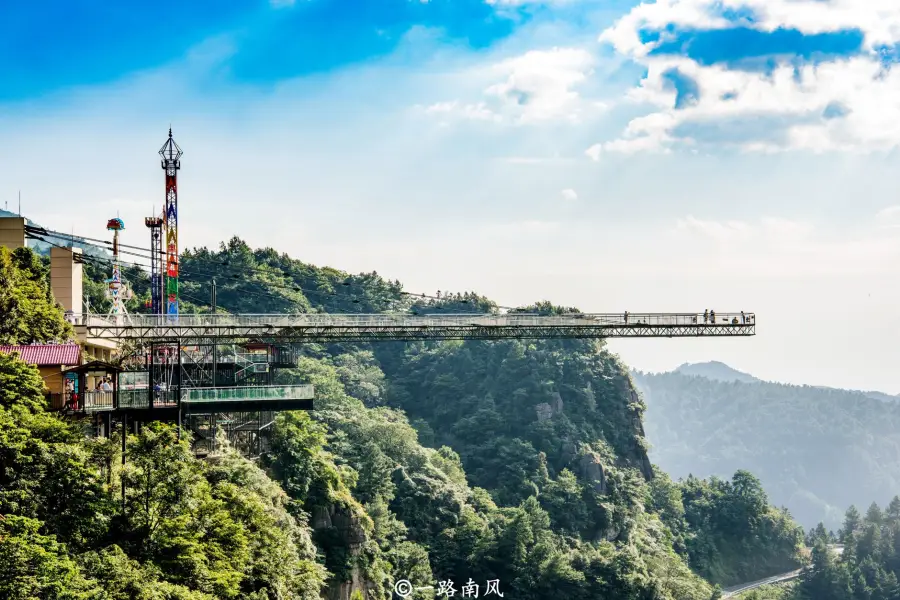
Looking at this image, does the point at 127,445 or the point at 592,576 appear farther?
the point at 592,576

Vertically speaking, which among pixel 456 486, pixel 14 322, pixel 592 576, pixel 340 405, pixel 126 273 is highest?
pixel 126 273

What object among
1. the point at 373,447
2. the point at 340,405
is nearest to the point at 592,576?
the point at 373,447

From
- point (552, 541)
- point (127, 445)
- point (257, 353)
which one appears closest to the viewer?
point (127, 445)

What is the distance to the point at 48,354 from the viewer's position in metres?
37.2

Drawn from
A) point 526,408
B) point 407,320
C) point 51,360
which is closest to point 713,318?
point 407,320

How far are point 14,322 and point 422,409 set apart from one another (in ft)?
261

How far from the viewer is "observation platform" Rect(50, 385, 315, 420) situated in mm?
37781

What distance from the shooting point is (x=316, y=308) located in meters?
118

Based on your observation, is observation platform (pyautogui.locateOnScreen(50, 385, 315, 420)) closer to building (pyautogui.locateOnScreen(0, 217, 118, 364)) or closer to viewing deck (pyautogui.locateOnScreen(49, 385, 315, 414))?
viewing deck (pyautogui.locateOnScreen(49, 385, 315, 414))

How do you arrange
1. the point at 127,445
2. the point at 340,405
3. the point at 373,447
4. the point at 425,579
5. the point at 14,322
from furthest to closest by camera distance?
the point at 340,405 < the point at 373,447 < the point at 425,579 < the point at 14,322 < the point at 127,445

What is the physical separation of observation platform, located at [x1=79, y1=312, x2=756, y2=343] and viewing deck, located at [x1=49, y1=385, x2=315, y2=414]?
3.28m

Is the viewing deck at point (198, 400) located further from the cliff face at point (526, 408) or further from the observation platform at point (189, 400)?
the cliff face at point (526, 408)

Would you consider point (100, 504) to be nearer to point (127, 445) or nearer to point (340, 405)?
point (127, 445)

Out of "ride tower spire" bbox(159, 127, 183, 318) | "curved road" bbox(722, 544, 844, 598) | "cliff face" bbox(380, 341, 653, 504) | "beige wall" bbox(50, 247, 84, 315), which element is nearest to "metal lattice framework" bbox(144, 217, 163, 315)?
"ride tower spire" bbox(159, 127, 183, 318)
